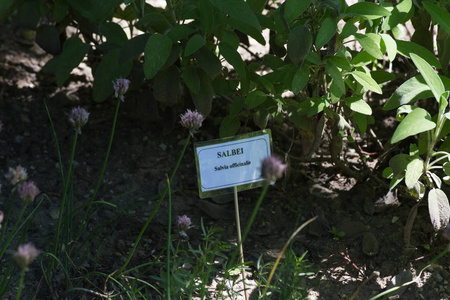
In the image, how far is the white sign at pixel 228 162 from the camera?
A: 150 cm

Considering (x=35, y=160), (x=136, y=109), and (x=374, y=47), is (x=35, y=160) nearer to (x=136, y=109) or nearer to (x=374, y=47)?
(x=136, y=109)

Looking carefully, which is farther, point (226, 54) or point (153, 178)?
point (153, 178)

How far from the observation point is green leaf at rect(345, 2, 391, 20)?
4.63 feet

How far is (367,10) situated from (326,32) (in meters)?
0.14

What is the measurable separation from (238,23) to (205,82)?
0.21 m

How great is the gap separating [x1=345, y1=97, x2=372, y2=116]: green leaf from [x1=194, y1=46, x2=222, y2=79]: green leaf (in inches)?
14.5

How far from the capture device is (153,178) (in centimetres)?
204

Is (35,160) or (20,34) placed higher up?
(20,34)

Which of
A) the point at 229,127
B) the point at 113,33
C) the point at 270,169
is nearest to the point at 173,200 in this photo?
the point at 229,127

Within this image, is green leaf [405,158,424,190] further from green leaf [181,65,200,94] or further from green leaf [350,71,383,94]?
green leaf [181,65,200,94]

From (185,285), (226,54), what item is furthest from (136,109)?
(185,285)

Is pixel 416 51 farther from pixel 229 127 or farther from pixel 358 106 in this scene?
pixel 229 127

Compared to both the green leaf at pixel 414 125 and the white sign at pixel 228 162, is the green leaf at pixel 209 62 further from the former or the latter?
the green leaf at pixel 414 125

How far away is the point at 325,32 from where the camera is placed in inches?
54.4
